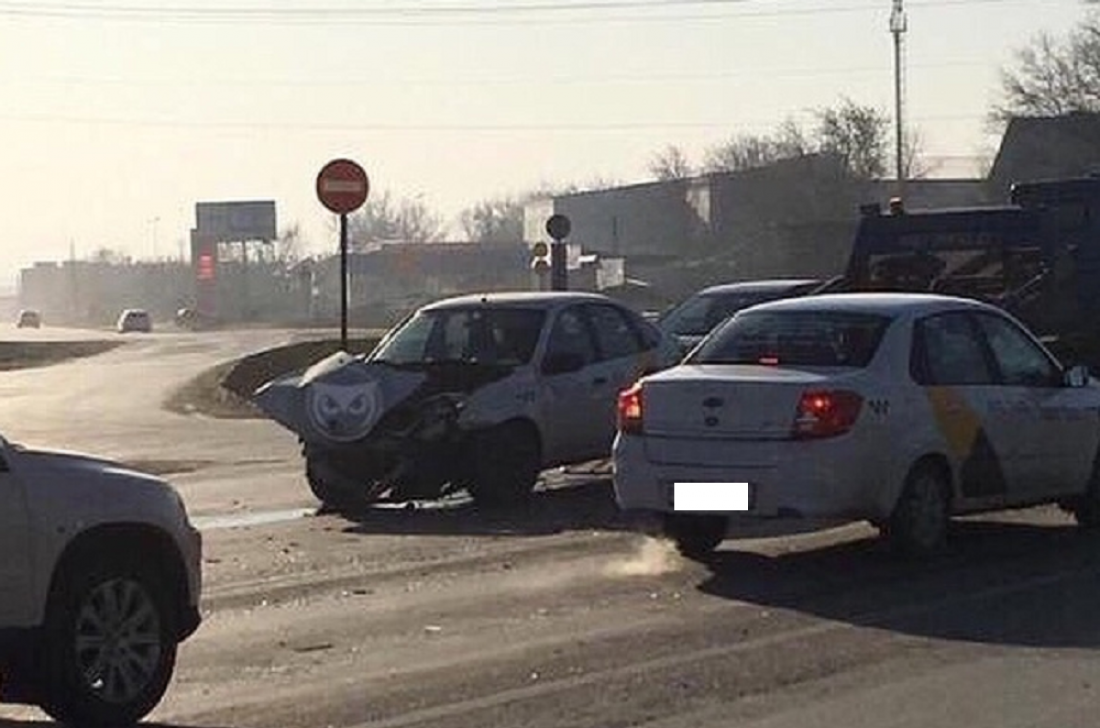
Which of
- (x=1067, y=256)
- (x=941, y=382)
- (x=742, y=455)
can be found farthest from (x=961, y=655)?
(x=1067, y=256)

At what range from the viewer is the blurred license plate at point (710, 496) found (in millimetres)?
13133

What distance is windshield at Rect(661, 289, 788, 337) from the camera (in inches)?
984

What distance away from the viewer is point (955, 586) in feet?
42.4

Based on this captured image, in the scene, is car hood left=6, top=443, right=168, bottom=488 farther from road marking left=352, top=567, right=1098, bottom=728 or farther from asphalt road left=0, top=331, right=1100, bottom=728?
road marking left=352, top=567, right=1098, bottom=728

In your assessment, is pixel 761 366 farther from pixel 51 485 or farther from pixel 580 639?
pixel 51 485

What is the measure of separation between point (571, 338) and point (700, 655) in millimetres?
8281

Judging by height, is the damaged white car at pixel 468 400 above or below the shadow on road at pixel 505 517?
above

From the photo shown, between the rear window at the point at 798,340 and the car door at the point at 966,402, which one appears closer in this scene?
the rear window at the point at 798,340

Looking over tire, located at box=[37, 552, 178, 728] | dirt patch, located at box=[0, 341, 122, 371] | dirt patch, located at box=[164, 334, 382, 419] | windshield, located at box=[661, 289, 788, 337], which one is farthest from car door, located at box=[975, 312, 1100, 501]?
dirt patch, located at box=[0, 341, 122, 371]

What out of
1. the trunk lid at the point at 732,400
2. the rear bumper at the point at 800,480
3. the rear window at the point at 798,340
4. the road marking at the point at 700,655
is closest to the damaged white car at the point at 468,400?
the rear window at the point at 798,340

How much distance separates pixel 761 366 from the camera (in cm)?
1385

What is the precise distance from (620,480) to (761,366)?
3.45 feet

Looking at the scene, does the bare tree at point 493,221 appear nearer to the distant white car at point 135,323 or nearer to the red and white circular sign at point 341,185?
the distant white car at point 135,323

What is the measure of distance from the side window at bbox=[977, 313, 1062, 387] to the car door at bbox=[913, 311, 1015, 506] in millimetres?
148
